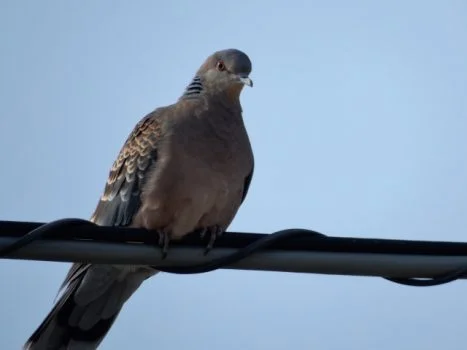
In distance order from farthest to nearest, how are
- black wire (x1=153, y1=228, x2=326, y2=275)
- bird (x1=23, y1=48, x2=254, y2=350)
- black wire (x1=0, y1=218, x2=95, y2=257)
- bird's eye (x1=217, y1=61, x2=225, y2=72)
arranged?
bird's eye (x1=217, y1=61, x2=225, y2=72)
bird (x1=23, y1=48, x2=254, y2=350)
black wire (x1=153, y1=228, x2=326, y2=275)
black wire (x1=0, y1=218, x2=95, y2=257)

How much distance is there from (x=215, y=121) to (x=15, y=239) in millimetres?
3067

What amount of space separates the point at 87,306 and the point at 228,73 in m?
2.04

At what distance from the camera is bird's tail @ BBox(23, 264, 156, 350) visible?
6492 millimetres

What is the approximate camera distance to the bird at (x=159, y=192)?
644 cm

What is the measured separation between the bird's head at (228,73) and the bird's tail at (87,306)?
1.48 m

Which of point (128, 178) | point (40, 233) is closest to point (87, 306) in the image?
point (128, 178)

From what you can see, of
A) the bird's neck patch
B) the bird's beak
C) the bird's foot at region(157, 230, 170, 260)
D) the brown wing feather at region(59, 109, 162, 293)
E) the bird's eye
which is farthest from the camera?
the bird's eye

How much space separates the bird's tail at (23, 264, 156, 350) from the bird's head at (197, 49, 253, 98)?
1480mm

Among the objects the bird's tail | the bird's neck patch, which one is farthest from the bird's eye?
the bird's tail

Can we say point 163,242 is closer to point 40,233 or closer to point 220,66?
point 40,233

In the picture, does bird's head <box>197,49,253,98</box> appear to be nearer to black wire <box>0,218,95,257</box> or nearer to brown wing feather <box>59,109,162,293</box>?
brown wing feather <box>59,109,162,293</box>

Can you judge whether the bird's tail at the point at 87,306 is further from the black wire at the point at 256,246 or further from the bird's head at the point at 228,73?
the black wire at the point at 256,246

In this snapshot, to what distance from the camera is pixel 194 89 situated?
7480 mm

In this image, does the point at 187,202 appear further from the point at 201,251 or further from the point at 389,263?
the point at 389,263
